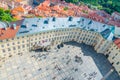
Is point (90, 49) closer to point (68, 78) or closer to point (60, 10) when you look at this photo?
point (68, 78)

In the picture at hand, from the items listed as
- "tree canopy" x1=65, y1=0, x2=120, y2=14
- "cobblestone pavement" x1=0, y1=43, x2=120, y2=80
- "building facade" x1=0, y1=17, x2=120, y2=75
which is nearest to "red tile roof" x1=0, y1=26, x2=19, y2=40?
"building facade" x1=0, y1=17, x2=120, y2=75

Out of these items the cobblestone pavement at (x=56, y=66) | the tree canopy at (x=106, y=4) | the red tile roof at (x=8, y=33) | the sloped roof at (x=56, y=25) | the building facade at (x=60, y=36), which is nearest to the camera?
the red tile roof at (x=8, y=33)

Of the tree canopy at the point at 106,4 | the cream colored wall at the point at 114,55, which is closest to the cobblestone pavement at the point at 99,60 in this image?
the cream colored wall at the point at 114,55

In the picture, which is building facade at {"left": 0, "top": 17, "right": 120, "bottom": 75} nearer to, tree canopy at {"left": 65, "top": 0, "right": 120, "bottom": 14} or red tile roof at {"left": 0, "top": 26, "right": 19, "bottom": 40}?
red tile roof at {"left": 0, "top": 26, "right": 19, "bottom": 40}

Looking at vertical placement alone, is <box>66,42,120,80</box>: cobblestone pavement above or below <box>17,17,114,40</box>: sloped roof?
below

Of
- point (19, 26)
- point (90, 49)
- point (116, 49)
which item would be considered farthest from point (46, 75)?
point (116, 49)

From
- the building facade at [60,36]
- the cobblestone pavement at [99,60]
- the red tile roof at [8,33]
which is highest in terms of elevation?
the red tile roof at [8,33]

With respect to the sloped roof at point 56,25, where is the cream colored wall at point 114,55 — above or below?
below

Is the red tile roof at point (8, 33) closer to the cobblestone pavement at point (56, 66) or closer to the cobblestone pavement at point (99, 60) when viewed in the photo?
the cobblestone pavement at point (56, 66)

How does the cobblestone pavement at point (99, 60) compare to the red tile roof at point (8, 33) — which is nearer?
the red tile roof at point (8, 33)
